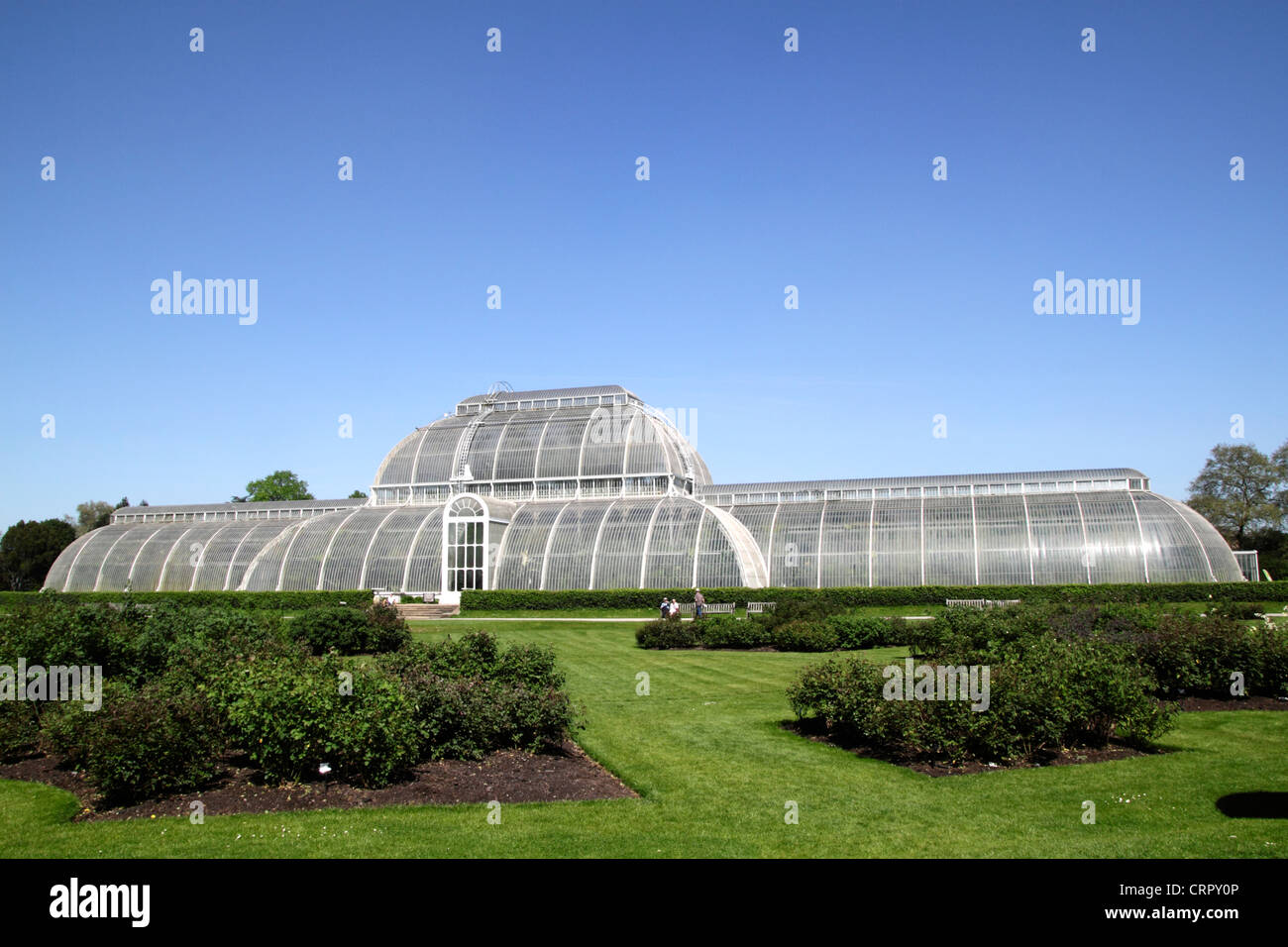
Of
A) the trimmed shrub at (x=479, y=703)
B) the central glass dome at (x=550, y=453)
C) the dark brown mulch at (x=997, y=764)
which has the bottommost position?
the dark brown mulch at (x=997, y=764)

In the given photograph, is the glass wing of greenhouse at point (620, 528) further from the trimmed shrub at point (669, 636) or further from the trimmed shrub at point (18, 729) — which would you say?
the trimmed shrub at point (18, 729)

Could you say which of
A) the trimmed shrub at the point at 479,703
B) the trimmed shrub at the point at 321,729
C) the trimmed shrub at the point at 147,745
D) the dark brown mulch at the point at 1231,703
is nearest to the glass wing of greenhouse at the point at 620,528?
the dark brown mulch at the point at 1231,703

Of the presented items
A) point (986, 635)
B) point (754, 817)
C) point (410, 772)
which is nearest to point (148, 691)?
point (410, 772)

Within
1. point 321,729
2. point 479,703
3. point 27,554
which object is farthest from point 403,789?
point 27,554

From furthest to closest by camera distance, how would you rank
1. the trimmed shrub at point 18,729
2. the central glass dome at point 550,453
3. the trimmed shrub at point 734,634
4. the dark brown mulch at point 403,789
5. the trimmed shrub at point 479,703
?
the central glass dome at point 550,453 → the trimmed shrub at point 734,634 → the trimmed shrub at point 18,729 → the trimmed shrub at point 479,703 → the dark brown mulch at point 403,789

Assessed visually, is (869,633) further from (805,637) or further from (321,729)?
(321,729)

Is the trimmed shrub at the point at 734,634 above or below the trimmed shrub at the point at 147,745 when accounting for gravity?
below

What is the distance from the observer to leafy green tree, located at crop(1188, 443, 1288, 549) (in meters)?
78.5

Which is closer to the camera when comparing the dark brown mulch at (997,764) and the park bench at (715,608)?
the dark brown mulch at (997,764)

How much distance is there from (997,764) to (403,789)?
26.2 feet

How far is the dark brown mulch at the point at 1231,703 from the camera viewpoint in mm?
17375

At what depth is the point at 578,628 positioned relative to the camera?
3988cm

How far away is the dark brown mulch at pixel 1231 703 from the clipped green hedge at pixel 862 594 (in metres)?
20.9
